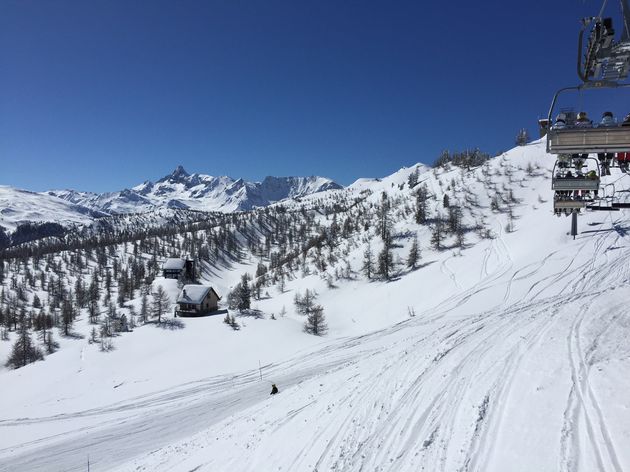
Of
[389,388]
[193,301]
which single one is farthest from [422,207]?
[389,388]

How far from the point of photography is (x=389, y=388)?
48.9 feet

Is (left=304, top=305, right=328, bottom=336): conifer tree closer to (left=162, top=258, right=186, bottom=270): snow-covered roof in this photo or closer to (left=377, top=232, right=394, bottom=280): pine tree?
(left=377, top=232, right=394, bottom=280): pine tree

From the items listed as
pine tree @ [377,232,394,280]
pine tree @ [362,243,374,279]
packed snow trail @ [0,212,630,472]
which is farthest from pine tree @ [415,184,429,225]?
packed snow trail @ [0,212,630,472]

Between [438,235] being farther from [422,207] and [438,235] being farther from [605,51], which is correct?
[605,51]

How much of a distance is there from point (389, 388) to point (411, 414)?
278 cm

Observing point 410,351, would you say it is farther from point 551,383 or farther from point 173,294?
point 173,294

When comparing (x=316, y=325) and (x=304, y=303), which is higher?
(x=304, y=303)

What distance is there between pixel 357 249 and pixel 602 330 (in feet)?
255

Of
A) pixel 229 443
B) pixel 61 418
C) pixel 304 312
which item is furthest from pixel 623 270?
pixel 61 418

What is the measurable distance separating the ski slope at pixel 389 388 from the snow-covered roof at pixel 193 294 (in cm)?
1266

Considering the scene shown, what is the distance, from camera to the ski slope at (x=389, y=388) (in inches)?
385

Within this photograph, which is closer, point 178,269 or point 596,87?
point 596,87

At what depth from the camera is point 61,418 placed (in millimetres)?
29750

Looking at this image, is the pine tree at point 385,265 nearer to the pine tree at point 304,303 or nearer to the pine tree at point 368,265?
the pine tree at point 368,265
